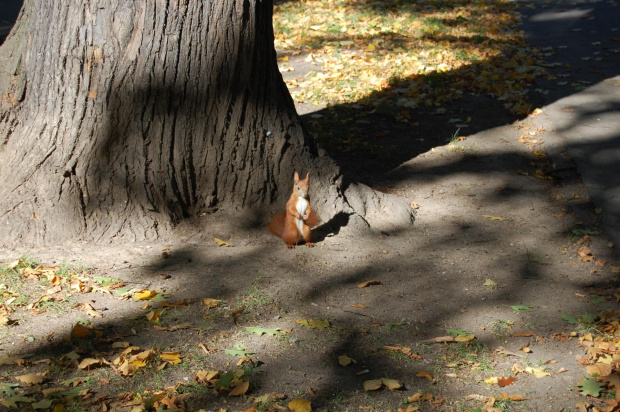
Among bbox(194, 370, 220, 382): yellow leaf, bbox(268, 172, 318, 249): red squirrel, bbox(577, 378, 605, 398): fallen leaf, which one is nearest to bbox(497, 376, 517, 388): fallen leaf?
bbox(577, 378, 605, 398): fallen leaf

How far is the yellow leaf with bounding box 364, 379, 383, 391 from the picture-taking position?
332cm

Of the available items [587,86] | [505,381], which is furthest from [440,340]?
[587,86]

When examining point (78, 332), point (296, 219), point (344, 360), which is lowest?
point (344, 360)

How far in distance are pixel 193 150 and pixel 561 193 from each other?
3279 millimetres

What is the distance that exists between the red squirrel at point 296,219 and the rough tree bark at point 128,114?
504 millimetres

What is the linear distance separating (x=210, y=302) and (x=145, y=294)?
43cm

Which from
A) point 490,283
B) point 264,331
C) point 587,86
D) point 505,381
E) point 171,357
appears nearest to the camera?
point 505,381

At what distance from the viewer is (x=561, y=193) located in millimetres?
5812

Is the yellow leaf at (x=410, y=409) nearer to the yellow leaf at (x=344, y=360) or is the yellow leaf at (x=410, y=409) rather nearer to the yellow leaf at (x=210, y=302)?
the yellow leaf at (x=344, y=360)

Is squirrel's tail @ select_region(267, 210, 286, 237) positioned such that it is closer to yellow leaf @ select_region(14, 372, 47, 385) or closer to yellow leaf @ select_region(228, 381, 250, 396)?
yellow leaf @ select_region(228, 381, 250, 396)

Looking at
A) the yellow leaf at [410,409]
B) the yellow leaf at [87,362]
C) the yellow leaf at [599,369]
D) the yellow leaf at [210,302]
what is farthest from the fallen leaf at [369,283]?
the yellow leaf at [87,362]

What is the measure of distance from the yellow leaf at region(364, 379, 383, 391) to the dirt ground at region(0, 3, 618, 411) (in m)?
0.04

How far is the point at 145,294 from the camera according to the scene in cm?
415

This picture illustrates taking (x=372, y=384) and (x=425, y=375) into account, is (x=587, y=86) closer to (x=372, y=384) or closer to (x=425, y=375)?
(x=425, y=375)
